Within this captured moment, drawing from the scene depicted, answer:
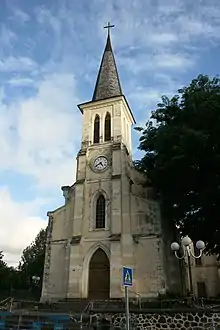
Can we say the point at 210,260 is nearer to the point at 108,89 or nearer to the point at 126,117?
the point at 126,117

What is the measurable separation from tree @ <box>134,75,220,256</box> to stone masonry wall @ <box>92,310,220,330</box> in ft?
16.4

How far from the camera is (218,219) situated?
20.4m

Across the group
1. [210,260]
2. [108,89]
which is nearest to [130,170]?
[108,89]

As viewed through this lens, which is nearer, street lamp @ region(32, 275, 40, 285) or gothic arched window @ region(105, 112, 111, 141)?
→ gothic arched window @ region(105, 112, 111, 141)

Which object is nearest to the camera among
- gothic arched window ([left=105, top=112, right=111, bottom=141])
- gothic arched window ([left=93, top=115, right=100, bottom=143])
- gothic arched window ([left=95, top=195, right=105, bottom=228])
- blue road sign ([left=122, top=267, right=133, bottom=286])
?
blue road sign ([left=122, top=267, right=133, bottom=286])

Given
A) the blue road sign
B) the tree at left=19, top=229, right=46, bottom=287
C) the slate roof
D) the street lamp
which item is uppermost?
the slate roof

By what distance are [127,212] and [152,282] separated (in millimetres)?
5459

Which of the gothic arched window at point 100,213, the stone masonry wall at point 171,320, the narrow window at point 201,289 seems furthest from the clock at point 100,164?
the narrow window at point 201,289

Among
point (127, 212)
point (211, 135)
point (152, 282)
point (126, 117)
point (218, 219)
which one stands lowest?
point (152, 282)

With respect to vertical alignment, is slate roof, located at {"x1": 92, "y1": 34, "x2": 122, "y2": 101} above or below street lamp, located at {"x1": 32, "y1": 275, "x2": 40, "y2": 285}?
above

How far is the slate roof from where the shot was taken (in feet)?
109

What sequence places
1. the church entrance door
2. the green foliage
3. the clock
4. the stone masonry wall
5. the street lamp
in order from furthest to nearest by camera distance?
the green foliage, the street lamp, the clock, the church entrance door, the stone masonry wall

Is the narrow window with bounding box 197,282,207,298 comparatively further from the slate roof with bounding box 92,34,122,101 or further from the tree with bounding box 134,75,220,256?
the slate roof with bounding box 92,34,122,101

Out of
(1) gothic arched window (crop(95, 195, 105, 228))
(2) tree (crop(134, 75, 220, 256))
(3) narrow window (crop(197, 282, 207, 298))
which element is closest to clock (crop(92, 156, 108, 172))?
(1) gothic arched window (crop(95, 195, 105, 228))
